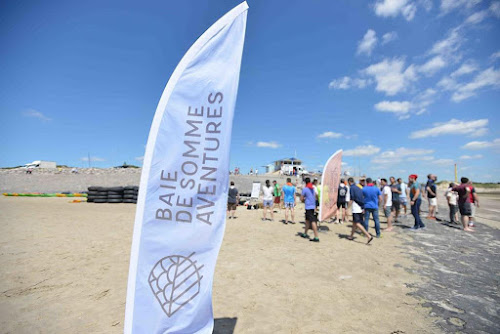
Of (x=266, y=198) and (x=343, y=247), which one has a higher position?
(x=266, y=198)

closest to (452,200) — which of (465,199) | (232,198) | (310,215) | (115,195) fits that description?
(465,199)

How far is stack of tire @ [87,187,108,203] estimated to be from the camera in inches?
637

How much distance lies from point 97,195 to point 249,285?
52.6 feet

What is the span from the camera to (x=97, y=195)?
16281mm

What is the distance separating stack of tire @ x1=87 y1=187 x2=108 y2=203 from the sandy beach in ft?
29.1

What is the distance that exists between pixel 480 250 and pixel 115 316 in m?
8.99

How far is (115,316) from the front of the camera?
10.9ft

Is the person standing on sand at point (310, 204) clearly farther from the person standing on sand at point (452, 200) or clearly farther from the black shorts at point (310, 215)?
the person standing on sand at point (452, 200)

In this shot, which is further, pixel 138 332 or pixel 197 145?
pixel 197 145

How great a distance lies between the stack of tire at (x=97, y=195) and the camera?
16.2 meters

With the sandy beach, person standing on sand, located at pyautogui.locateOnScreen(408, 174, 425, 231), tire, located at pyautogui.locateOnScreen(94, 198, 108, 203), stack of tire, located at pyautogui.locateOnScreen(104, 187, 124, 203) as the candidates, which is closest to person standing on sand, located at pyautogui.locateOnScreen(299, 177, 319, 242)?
the sandy beach

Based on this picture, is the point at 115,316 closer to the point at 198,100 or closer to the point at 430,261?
the point at 198,100

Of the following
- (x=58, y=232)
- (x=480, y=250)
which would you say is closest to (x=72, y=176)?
(x=58, y=232)

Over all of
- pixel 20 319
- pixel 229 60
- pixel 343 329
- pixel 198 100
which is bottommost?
pixel 20 319
